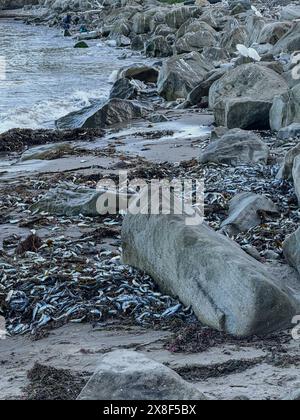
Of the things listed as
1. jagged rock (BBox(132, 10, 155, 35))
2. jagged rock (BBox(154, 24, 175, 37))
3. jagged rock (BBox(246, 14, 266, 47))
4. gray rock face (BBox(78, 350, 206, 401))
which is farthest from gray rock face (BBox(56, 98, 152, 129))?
jagged rock (BBox(132, 10, 155, 35))

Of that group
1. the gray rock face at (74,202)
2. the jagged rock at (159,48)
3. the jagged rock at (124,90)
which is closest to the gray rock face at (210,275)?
the gray rock face at (74,202)

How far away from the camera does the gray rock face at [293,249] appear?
6320 mm

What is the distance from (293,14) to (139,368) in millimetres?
22526

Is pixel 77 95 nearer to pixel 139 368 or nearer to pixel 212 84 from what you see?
pixel 212 84

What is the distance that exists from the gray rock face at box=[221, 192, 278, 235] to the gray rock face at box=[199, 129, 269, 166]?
217 centimetres

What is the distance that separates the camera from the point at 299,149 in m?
8.66

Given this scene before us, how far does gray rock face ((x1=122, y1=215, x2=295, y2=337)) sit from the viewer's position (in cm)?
529

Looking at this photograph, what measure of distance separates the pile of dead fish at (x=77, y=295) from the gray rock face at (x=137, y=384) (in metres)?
1.60

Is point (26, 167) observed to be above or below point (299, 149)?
below

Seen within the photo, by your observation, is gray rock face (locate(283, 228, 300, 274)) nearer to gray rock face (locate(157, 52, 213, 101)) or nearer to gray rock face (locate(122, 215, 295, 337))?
gray rock face (locate(122, 215, 295, 337))

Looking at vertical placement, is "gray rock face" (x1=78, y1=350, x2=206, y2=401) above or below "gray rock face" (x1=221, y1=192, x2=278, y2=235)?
above

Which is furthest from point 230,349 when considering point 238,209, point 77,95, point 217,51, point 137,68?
point 217,51

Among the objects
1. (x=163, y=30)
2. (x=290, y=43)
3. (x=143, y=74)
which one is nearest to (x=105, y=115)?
(x=290, y=43)
